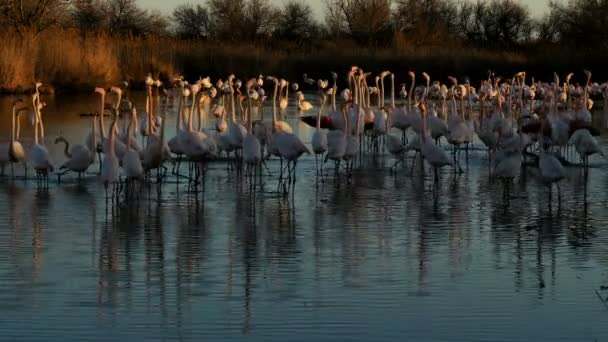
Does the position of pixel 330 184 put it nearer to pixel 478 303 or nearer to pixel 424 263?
pixel 424 263

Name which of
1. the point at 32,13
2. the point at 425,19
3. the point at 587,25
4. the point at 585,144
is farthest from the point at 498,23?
the point at 585,144

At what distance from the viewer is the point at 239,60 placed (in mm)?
37719

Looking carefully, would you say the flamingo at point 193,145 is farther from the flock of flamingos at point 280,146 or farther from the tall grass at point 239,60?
the tall grass at point 239,60

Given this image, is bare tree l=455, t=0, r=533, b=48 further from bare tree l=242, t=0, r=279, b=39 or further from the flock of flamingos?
the flock of flamingos

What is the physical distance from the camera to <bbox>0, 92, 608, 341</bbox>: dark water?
23.2ft

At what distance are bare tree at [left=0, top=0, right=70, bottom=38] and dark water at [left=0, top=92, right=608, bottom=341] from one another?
2675 centimetres

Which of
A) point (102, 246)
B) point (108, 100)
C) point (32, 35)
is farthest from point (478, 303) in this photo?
point (32, 35)

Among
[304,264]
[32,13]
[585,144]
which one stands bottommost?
[304,264]

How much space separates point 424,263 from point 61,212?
394 centimetres

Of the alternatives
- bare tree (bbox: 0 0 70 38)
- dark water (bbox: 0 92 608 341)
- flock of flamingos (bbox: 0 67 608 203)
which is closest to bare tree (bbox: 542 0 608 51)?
bare tree (bbox: 0 0 70 38)

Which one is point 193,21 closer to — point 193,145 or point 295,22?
point 295,22

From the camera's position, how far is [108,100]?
99.2ft

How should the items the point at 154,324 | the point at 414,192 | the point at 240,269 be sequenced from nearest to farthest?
the point at 154,324
the point at 240,269
the point at 414,192

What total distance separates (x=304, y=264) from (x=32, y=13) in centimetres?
3268
